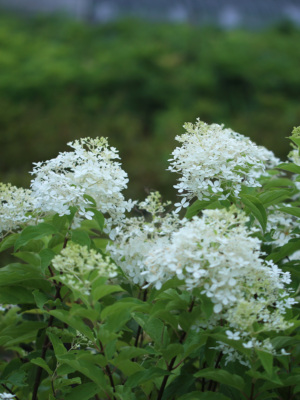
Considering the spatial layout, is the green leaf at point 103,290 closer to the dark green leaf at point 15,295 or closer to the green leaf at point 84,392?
the green leaf at point 84,392

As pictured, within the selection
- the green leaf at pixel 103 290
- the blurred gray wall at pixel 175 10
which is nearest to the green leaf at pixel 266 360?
the green leaf at pixel 103 290

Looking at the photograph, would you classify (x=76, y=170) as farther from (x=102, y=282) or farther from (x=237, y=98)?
(x=237, y=98)

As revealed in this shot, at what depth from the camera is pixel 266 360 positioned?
143 cm

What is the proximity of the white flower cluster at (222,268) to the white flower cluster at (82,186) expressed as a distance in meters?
0.37

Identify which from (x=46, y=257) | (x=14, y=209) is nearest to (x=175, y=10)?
(x=14, y=209)

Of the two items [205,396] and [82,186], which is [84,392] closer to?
[205,396]

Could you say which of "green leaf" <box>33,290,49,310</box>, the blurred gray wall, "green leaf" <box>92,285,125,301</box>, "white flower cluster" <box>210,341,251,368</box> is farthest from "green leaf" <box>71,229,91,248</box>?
the blurred gray wall

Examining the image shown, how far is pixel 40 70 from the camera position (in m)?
12.7

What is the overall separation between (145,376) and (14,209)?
767 mm

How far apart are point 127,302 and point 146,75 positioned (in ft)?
37.5

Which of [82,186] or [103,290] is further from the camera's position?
[82,186]

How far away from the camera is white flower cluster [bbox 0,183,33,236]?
1946 millimetres

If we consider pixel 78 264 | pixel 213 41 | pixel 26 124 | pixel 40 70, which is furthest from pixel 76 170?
pixel 213 41

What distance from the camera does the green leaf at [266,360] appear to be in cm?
142
